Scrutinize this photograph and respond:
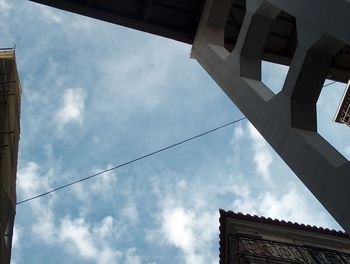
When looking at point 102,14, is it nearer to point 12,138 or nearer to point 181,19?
point 181,19

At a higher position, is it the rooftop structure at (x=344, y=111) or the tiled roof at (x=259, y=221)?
the rooftop structure at (x=344, y=111)

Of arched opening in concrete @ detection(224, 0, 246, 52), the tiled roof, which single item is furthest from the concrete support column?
the tiled roof

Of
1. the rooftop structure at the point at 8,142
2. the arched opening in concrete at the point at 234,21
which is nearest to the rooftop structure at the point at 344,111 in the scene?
the arched opening in concrete at the point at 234,21

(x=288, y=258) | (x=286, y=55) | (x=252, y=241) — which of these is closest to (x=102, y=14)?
(x=286, y=55)

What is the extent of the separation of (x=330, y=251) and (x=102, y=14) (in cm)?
1254

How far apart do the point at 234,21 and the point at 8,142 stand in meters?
8.58

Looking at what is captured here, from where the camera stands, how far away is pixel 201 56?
46.4 ft

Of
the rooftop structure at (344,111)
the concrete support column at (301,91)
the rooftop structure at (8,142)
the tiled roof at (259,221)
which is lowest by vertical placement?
the concrete support column at (301,91)

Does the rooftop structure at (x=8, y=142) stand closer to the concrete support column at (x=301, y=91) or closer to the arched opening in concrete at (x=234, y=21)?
the concrete support column at (x=301, y=91)

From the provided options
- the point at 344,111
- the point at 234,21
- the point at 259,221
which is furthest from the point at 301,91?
the point at 344,111

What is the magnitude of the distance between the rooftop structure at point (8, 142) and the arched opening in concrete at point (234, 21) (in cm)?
782

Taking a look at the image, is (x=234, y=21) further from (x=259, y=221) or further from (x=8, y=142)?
(x=8, y=142)

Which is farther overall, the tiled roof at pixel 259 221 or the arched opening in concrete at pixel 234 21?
the tiled roof at pixel 259 221

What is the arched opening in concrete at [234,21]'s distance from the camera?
15.0 m
